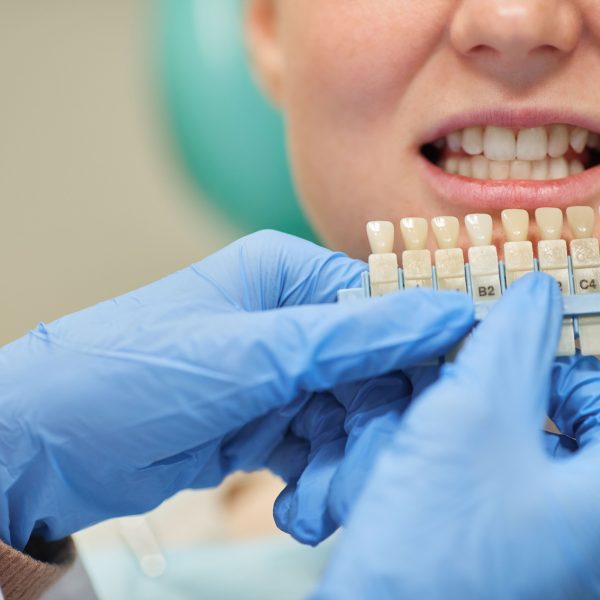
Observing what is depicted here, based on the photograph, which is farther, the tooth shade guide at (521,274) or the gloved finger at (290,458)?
the gloved finger at (290,458)

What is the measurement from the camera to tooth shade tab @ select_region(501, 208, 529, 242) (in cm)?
95

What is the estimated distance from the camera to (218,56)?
6.19ft

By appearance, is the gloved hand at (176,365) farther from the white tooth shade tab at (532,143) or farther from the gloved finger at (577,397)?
the white tooth shade tab at (532,143)

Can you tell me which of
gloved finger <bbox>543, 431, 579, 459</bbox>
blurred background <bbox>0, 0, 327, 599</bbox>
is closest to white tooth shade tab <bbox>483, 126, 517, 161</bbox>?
gloved finger <bbox>543, 431, 579, 459</bbox>

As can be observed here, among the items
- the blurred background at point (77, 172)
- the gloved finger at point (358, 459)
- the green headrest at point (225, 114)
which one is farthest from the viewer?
the blurred background at point (77, 172)

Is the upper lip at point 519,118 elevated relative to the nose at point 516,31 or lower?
lower

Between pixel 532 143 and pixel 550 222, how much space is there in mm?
131

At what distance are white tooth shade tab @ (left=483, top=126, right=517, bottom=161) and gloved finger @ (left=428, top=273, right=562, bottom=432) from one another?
24cm

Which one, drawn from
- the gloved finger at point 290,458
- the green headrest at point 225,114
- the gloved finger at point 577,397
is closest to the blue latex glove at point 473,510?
the gloved finger at point 577,397

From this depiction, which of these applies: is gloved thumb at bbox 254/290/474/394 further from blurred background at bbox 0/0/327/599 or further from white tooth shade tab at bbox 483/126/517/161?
blurred background at bbox 0/0/327/599

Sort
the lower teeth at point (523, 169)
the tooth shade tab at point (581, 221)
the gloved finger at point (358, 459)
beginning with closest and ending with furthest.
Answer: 1. the gloved finger at point (358, 459)
2. the tooth shade tab at point (581, 221)
3. the lower teeth at point (523, 169)

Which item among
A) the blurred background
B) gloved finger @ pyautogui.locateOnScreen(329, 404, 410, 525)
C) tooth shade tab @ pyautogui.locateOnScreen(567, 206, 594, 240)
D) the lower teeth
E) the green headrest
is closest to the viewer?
gloved finger @ pyautogui.locateOnScreen(329, 404, 410, 525)

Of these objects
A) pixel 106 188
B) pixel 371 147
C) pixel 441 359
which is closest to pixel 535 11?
pixel 371 147

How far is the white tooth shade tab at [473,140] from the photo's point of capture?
1044 millimetres
